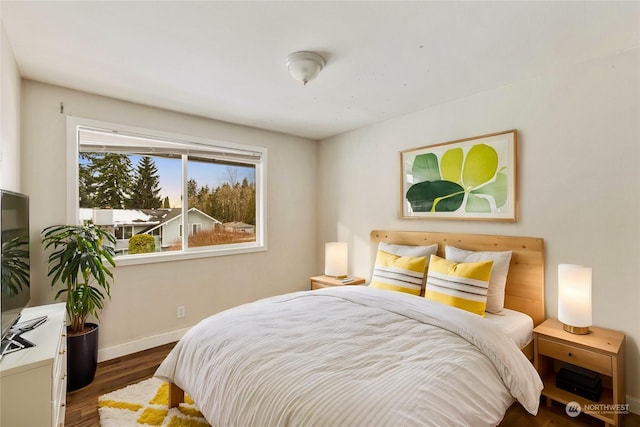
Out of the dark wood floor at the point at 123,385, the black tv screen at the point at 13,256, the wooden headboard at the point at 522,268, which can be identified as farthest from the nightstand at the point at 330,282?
the black tv screen at the point at 13,256

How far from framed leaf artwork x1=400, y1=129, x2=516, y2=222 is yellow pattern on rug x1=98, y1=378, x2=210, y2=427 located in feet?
8.32

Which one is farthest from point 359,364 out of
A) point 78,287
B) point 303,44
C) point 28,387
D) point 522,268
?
point 78,287

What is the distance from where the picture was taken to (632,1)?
5.08ft

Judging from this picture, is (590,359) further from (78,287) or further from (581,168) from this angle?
(78,287)

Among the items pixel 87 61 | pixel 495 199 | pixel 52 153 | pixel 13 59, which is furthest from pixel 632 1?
pixel 52 153

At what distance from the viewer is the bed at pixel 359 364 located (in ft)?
3.90

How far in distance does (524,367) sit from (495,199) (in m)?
1.40

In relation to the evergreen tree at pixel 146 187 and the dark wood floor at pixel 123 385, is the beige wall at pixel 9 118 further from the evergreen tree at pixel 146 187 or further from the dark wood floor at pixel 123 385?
the dark wood floor at pixel 123 385

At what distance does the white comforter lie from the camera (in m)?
1.18

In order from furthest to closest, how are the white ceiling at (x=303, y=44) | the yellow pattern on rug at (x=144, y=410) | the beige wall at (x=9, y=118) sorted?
the yellow pattern on rug at (x=144, y=410), the beige wall at (x=9, y=118), the white ceiling at (x=303, y=44)

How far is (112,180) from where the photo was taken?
9.51ft

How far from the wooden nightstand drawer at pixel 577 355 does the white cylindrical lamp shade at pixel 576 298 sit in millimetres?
146

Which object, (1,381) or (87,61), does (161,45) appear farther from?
(1,381)

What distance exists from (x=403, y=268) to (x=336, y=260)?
1009mm
